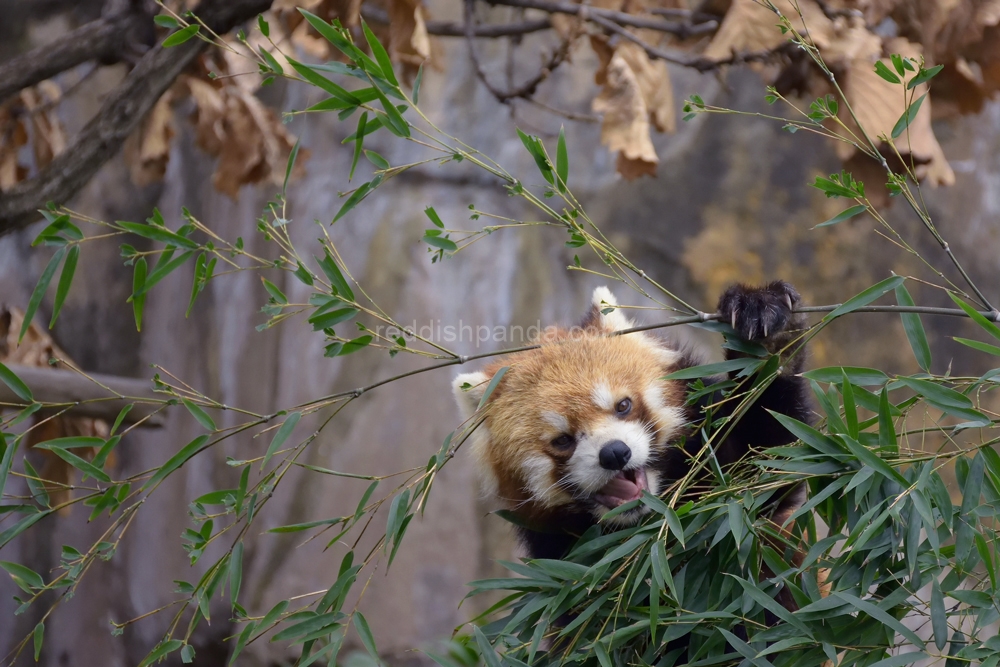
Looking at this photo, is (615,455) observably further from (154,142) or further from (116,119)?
(154,142)

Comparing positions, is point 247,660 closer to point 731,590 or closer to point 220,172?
point 220,172

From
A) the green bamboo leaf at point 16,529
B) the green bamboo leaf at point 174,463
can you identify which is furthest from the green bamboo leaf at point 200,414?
the green bamboo leaf at point 16,529

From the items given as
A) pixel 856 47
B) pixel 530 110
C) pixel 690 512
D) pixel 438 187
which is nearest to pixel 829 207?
pixel 530 110

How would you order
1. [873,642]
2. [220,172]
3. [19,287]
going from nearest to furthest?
1. [873,642]
2. [220,172]
3. [19,287]

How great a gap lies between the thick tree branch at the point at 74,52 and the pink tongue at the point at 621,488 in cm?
224

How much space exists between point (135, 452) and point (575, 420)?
402 centimetres

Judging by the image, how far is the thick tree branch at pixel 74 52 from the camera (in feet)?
8.68

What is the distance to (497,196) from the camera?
5438mm

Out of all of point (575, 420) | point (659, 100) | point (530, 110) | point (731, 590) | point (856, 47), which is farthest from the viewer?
point (530, 110)

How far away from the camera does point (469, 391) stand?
8.34ft

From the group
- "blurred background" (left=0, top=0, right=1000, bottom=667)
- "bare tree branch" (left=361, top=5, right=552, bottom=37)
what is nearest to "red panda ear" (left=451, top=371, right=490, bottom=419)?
"bare tree branch" (left=361, top=5, right=552, bottom=37)

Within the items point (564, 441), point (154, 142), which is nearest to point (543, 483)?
point (564, 441)

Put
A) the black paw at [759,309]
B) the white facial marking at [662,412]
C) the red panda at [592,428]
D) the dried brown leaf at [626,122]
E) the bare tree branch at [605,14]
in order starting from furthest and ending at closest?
the bare tree branch at [605,14], the dried brown leaf at [626,122], the white facial marking at [662,412], the red panda at [592,428], the black paw at [759,309]

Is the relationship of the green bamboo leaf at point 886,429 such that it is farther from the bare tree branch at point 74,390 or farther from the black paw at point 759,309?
the bare tree branch at point 74,390
